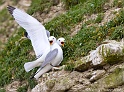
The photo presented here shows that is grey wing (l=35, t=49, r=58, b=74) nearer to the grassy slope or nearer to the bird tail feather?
the bird tail feather

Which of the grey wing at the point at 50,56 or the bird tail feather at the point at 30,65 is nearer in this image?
the grey wing at the point at 50,56

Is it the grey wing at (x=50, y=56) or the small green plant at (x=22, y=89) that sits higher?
the grey wing at (x=50, y=56)

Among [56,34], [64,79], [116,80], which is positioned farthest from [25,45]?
[116,80]

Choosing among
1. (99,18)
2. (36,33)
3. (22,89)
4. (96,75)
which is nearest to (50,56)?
(36,33)

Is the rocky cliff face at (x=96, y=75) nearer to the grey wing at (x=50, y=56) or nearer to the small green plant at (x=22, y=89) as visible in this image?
the grey wing at (x=50, y=56)

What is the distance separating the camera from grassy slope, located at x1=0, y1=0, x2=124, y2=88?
395 inches

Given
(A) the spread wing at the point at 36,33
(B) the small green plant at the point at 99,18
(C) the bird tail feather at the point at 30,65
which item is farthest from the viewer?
(B) the small green plant at the point at 99,18

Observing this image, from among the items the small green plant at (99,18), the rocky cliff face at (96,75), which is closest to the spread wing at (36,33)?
the rocky cliff face at (96,75)

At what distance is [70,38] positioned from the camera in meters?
10.9

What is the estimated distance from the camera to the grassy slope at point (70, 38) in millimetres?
10039

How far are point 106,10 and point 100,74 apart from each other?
3.20 meters

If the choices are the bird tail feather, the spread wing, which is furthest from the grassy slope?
the spread wing

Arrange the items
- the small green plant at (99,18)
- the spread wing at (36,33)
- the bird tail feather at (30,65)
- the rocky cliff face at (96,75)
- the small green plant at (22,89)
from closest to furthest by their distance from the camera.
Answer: the rocky cliff face at (96,75) → the bird tail feather at (30,65) → the spread wing at (36,33) → the small green plant at (22,89) → the small green plant at (99,18)

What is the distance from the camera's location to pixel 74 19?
1183cm
